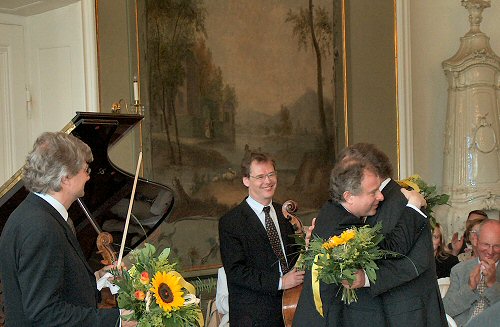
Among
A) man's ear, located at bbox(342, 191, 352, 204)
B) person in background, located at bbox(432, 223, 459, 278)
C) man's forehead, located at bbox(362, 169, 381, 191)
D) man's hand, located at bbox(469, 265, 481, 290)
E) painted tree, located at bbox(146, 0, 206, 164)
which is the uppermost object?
painted tree, located at bbox(146, 0, 206, 164)

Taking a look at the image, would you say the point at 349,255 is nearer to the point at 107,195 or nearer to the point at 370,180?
the point at 370,180

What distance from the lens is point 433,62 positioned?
11.3m

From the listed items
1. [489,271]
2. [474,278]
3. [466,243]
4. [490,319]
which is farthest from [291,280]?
[490,319]

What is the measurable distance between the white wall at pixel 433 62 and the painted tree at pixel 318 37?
77.0 inches

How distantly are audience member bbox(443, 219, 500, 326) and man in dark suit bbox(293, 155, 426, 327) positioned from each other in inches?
64.4

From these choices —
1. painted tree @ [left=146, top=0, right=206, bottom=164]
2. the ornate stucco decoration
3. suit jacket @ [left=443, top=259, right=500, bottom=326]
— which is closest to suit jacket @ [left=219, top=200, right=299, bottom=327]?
suit jacket @ [left=443, top=259, right=500, bottom=326]

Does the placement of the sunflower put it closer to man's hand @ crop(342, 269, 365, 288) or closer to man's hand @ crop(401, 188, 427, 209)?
man's hand @ crop(342, 269, 365, 288)

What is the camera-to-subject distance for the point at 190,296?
11.2 feet

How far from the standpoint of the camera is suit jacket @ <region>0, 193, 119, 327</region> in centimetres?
324

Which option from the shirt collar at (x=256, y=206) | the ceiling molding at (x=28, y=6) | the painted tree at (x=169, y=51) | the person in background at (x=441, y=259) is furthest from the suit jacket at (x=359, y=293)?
the ceiling molding at (x=28, y=6)

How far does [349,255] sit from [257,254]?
1.54 m

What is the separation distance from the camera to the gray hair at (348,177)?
4.17 m

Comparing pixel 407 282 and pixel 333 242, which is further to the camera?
pixel 407 282

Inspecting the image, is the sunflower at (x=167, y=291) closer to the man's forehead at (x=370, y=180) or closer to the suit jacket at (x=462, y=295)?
the man's forehead at (x=370, y=180)
